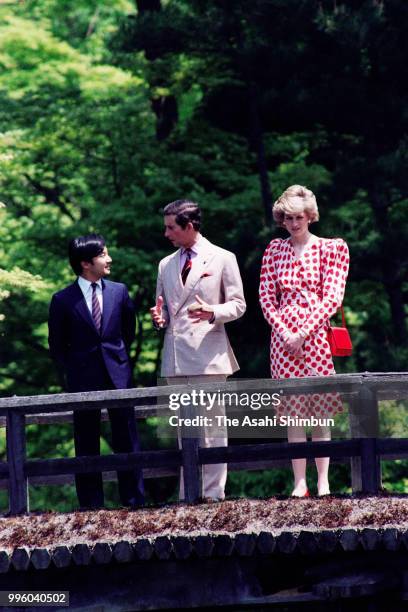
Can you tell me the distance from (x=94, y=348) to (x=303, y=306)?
141cm

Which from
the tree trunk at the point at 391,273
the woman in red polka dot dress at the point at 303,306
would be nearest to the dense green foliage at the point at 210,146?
the tree trunk at the point at 391,273

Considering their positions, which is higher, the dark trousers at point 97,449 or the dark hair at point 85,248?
the dark hair at point 85,248

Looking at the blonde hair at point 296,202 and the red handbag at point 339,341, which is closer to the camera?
the blonde hair at point 296,202

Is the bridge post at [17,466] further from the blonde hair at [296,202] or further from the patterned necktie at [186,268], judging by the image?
the blonde hair at [296,202]

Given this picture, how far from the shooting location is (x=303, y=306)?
8945 mm

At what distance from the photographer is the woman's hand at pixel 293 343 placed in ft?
28.9

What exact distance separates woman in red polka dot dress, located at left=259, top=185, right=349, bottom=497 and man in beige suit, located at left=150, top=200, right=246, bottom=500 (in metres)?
0.26

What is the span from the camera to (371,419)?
8938mm

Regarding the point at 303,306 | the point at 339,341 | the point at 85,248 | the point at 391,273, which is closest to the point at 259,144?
the point at 391,273

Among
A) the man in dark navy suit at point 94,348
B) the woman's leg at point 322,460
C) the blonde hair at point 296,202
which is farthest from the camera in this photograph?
the man in dark navy suit at point 94,348

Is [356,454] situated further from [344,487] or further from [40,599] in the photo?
[344,487]

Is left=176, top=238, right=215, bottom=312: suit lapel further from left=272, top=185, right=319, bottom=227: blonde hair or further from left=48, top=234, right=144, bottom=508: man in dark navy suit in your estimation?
left=272, top=185, right=319, bottom=227: blonde hair

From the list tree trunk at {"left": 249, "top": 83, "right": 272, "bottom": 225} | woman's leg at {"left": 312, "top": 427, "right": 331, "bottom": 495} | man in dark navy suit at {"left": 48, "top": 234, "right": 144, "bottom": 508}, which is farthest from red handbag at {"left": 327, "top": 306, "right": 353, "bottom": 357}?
tree trunk at {"left": 249, "top": 83, "right": 272, "bottom": 225}

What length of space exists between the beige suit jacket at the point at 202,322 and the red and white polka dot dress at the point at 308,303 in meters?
0.27
